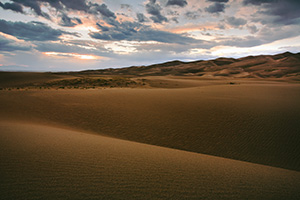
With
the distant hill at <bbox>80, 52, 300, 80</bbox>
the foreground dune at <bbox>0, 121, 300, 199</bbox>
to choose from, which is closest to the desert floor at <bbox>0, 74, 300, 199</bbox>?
the foreground dune at <bbox>0, 121, 300, 199</bbox>

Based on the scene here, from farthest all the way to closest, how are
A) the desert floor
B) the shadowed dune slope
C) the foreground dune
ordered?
the shadowed dune slope < the desert floor < the foreground dune

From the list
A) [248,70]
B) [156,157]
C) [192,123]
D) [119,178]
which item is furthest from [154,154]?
[248,70]

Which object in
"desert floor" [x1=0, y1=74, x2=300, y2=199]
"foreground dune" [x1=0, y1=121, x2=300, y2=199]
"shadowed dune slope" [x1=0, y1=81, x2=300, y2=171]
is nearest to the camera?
"foreground dune" [x1=0, y1=121, x2=300, y2=199]

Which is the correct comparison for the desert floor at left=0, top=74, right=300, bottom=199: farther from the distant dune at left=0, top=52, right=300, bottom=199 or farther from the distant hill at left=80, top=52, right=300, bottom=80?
the distant hill at left=80, top=52, right=300, bottom=80

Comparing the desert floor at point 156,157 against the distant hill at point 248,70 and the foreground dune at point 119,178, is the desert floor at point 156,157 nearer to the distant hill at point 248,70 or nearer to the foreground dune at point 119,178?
the foreground dune at point 119,178

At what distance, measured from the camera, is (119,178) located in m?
2.72

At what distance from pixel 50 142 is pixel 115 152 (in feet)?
6.01

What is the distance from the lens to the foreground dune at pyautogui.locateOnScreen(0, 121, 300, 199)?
91.6 inches

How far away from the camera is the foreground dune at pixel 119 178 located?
2.33 metres

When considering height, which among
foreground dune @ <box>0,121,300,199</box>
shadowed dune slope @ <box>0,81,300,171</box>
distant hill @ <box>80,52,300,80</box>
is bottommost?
shadowed dune slope @ <box>0,81,300,171</box>

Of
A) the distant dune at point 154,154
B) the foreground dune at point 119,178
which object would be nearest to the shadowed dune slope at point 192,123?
the distant dune at point 154,154

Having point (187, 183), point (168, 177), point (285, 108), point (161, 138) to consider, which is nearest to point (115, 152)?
point (168, 177)

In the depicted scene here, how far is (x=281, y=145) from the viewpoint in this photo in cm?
626

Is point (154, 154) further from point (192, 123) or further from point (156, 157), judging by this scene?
point (192, 123)
